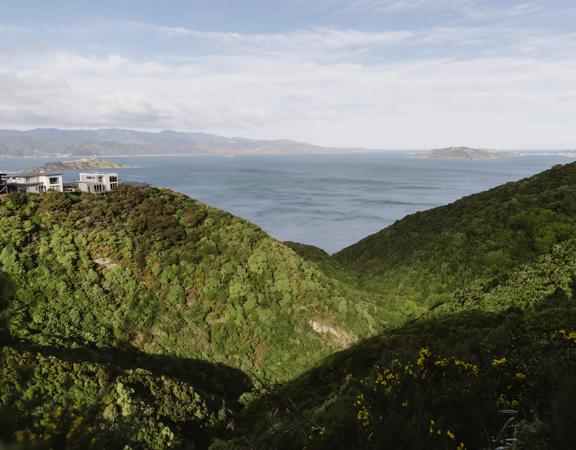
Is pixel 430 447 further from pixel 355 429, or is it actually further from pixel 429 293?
pixel 429 293

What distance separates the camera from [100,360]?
632 inches

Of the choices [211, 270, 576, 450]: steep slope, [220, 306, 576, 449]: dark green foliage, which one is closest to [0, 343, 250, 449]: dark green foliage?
[211, 270, 576, 450]: steep slope

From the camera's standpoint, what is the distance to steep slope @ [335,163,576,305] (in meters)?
29.1

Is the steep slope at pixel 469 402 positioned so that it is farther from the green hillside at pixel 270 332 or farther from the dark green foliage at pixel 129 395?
the dark green foliage at pixel 129 395

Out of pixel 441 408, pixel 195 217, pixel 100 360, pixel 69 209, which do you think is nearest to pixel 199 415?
pixel 100 360

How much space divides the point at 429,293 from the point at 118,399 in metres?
22.8

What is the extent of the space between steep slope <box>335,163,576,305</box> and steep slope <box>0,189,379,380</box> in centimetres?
839

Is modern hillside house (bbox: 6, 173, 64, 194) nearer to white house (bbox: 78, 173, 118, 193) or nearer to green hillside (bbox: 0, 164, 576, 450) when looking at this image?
white house (bbox: 78, 173, 118, 193)

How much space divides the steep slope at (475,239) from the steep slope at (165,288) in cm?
839

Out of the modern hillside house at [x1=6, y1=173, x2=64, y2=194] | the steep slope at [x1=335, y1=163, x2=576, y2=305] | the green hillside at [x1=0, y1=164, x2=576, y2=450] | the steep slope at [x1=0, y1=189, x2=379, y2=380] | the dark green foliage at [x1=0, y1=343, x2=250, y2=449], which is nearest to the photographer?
the green hillside at [x1=0, y1=164, x2=576, y2=450]

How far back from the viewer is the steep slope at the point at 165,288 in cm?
2008

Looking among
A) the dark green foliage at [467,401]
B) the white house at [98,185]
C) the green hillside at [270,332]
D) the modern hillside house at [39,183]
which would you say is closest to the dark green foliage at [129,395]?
the green hillside at [270,332]

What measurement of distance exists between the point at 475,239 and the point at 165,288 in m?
25.0

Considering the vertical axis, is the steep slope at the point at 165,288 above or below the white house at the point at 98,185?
below
